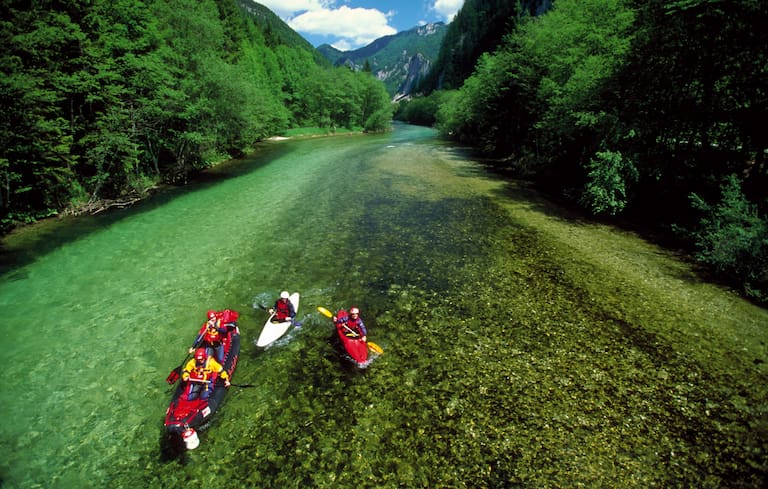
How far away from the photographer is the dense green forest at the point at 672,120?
14.8 metres

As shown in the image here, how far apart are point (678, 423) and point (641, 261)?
33.7 ft

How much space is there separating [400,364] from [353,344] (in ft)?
5.38

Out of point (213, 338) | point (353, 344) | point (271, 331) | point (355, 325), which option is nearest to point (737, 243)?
point (355, 325)

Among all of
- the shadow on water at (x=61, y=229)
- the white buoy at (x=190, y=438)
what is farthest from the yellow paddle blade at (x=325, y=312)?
the shadow on water at (x=61, y=229)

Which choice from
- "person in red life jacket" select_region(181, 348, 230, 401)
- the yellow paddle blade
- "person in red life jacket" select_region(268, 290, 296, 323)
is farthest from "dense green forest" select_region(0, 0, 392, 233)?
the yellow paddle blade

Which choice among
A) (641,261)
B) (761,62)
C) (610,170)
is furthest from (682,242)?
(761,62)

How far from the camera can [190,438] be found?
7.77 metres

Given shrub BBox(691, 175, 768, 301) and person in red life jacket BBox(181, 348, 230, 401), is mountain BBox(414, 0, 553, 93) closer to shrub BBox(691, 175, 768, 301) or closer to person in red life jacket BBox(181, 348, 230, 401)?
shrub BBox(691, 175, 768, 301)

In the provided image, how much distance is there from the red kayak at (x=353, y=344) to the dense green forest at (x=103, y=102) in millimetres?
20662

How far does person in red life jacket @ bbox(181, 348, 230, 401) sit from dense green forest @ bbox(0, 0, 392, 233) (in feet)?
59.8

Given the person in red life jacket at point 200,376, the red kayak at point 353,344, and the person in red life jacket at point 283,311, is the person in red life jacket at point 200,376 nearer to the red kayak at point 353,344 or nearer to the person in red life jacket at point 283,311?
the person in red life jacket at point 283,311

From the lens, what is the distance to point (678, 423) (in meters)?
8.33

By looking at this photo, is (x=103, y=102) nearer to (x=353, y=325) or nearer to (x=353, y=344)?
(x=353, y=325)

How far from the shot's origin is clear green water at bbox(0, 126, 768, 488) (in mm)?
7637
